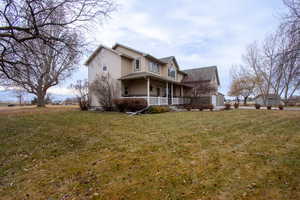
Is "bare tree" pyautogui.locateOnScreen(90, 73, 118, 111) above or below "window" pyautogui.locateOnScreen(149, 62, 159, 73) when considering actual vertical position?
below

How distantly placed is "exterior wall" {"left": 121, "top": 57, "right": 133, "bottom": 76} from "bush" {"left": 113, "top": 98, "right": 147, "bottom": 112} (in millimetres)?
3867

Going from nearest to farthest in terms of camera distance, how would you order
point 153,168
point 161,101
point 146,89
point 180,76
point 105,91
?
point 153,168 → point 105,91 → point 161,101 → point 146,89 → point 180,76

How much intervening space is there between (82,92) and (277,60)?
60.0 ft

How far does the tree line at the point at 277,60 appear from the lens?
6793 millimetres

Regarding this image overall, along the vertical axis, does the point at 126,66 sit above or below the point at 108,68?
above

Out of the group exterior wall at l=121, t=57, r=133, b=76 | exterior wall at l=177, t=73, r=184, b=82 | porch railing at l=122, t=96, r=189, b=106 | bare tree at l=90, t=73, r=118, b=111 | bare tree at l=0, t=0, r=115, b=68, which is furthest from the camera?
exterior wall at l=177, t=73, r=184, b=82

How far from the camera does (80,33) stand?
26.6ft

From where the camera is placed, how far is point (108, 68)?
57.0 ft

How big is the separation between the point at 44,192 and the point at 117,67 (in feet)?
49.7

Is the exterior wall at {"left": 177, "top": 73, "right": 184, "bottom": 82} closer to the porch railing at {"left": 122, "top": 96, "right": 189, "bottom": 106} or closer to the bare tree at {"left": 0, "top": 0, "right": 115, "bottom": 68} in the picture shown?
the porch railing at {"left": 122, "top": 96, "right": 189, "bottom": 106}

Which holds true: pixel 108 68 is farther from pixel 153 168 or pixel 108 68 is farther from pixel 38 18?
pixel 153 168

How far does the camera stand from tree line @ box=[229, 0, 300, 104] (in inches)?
267

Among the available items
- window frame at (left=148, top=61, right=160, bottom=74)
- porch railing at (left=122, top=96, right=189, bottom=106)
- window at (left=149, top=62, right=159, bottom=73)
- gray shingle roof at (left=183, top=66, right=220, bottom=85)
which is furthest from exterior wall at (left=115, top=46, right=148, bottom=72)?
gray shingle roof at (left=183, top=66, right=220, bottom=85)

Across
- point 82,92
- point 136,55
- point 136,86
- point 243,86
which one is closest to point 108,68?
point 136,55
